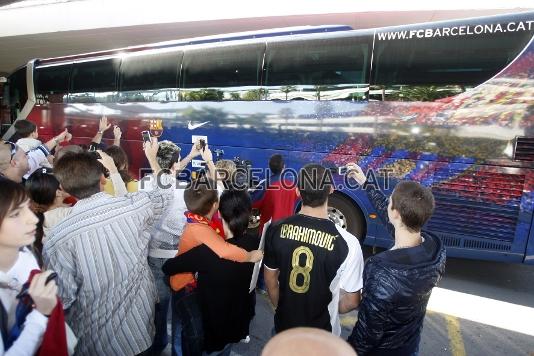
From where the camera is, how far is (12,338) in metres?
1.29

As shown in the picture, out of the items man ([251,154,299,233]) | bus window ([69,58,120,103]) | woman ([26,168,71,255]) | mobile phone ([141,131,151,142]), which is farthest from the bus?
woman ([26,168,71,255])

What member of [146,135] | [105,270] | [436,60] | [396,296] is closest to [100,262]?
[105,270]

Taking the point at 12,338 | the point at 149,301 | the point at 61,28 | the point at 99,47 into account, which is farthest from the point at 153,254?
the point at 99,47

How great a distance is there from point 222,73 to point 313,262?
4.48 m

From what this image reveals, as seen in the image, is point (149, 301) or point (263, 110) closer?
A: point (149, 301)

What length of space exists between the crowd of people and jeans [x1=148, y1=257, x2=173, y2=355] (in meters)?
0.44

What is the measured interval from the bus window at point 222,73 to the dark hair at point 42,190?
11.8 ft

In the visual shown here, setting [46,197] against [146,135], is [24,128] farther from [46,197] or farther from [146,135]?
[46,197]

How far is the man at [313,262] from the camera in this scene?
195 cm

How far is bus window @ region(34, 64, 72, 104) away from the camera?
8008 millimetres

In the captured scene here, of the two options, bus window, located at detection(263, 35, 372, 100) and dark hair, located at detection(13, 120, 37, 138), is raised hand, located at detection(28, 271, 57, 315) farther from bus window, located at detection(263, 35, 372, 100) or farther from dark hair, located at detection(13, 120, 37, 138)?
dark hair, located at detection(13, 120, 37, 138)

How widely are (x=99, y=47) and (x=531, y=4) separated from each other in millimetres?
15973

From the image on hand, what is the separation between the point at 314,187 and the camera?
2021mm

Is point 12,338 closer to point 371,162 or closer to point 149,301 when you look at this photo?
point 149,301
